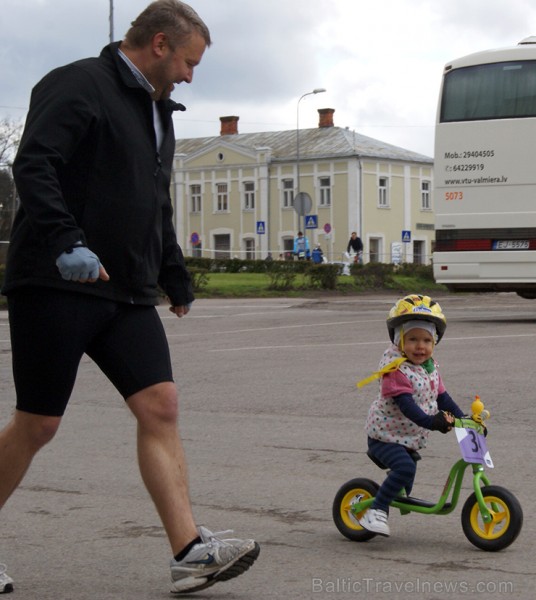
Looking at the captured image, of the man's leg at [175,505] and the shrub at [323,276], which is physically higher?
the man's leg at [175,505]

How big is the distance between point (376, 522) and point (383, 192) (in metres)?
78.2

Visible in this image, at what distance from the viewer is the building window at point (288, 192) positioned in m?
84.9

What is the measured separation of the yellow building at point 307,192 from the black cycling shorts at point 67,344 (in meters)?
74.0

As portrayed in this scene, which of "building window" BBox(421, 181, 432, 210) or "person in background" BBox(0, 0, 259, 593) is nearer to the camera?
"person in background" BBox(0, 0, 259, 593)

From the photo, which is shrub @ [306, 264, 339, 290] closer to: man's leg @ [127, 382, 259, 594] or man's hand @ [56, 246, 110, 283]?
man's leg @ [127, 382, 259, 594]

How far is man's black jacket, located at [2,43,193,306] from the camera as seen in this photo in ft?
15.5

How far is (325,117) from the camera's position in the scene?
87688 mm

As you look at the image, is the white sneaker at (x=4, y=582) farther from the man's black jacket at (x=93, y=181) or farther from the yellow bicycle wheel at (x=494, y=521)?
the yellow bicycle wheel at (x=494, y=521)

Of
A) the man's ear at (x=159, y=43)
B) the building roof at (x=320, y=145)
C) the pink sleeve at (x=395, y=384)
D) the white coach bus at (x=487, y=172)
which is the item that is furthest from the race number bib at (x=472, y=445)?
the building roof at (x=320, y=145)

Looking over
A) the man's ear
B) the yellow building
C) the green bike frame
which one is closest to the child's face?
the green bike frame

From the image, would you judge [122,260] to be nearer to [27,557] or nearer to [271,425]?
[27,557]

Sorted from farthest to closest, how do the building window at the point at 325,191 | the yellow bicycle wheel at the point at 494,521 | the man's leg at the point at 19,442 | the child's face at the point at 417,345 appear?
the building window at the point at 325,191
the child's face at the point at 417,345
the yellow bicycle wheel at the point at 494,521
the man's leg at the point at 19,442

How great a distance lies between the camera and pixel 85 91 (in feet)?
16.0

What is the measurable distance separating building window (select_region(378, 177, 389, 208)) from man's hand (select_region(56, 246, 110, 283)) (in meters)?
78.5
